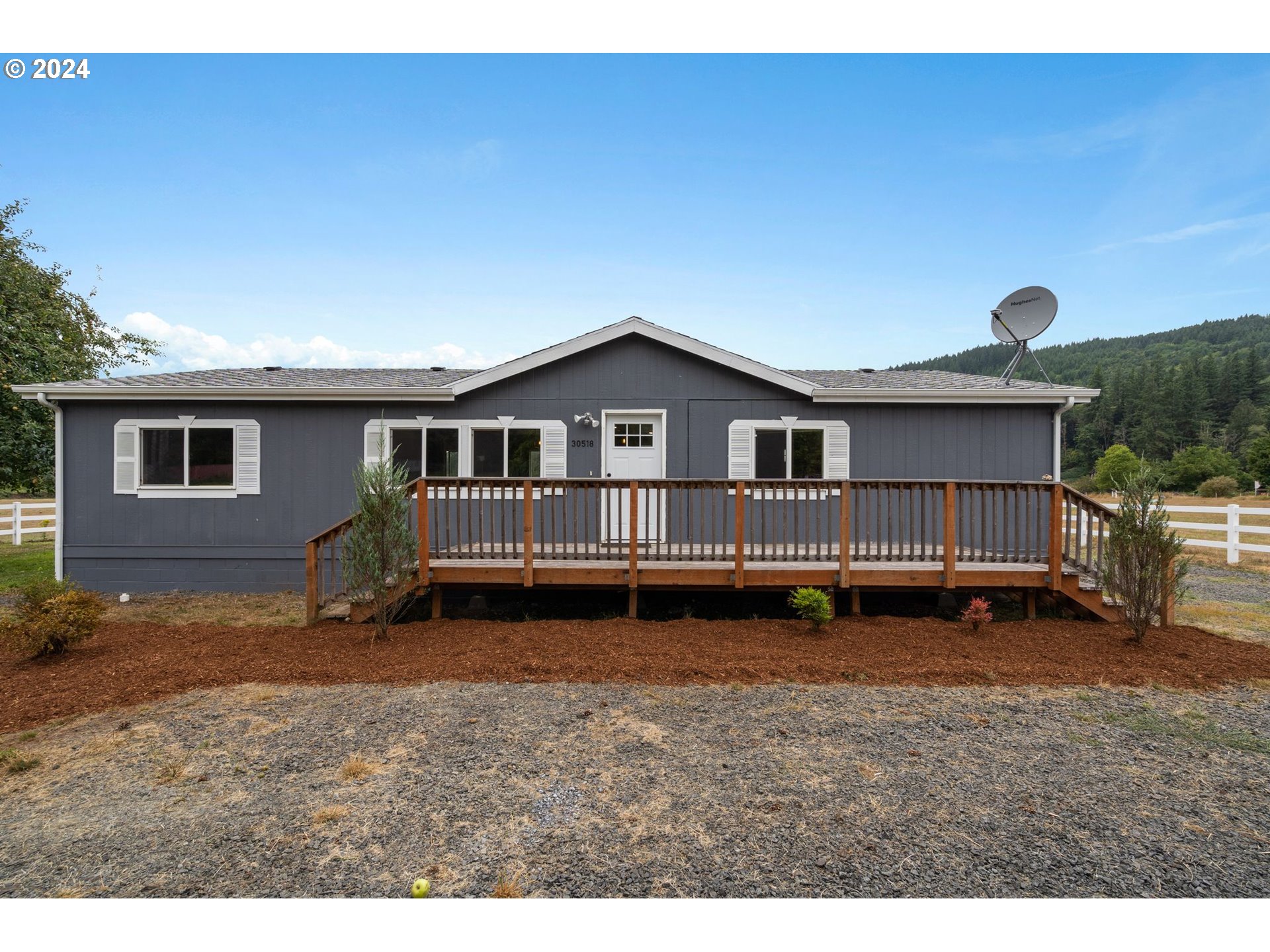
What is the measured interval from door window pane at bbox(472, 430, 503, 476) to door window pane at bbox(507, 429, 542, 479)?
134mm

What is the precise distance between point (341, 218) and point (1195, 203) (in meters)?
31.6

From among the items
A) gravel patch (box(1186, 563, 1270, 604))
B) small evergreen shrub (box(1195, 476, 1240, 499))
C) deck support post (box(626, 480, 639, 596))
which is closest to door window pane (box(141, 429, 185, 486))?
deck support post (box(626, 480, 639, 596))

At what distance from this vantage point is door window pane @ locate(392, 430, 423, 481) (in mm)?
8352

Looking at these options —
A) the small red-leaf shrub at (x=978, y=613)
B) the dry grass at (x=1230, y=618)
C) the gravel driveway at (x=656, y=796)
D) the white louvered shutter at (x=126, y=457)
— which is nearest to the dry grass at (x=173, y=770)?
the gravel driveway at (x=656, y=796)

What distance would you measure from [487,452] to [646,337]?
2.81 meters

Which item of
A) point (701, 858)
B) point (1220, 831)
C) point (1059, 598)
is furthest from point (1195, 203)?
point (701, 858)

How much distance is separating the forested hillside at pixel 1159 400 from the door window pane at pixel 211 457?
2141 inches

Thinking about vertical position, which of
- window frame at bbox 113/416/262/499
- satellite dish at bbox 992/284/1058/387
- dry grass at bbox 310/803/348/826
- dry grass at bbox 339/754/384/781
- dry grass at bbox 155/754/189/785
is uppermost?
satellite dish at bbox 992/284/1058/387

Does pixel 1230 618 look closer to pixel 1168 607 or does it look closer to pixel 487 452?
pixel 1168 607

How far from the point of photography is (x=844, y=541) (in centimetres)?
615

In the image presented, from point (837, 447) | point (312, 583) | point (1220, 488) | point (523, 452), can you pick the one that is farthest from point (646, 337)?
point (1220, 488)

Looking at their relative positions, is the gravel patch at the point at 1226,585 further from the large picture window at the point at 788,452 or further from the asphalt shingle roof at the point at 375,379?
the large picture window at the point at 788,452

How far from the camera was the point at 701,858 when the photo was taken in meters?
2.39

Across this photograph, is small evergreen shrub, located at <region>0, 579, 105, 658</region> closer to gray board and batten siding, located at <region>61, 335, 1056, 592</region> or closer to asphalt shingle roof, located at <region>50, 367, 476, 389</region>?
gray board and batten siding, located at <region>61, 335, 1056, 592</region>
